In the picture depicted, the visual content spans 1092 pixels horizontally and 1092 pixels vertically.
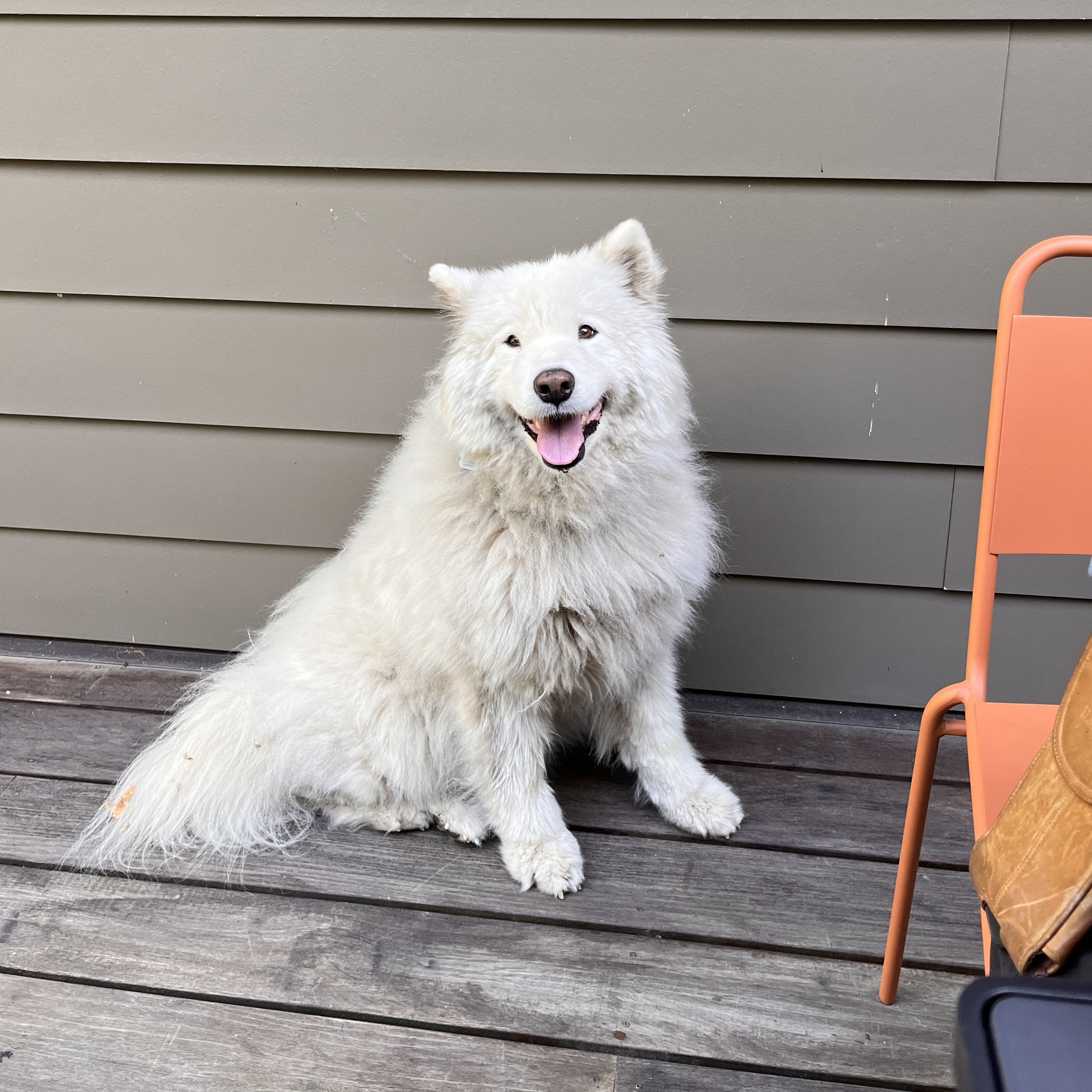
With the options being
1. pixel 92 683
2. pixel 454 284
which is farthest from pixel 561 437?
pixel 92 683

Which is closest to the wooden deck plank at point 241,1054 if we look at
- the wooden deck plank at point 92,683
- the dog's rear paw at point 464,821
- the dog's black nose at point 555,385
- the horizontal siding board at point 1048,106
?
the dog's rear paw at point 464,821

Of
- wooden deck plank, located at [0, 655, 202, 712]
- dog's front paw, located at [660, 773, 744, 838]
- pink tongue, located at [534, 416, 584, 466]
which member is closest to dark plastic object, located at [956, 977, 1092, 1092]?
pink tongue, located at [534, 416, 584, 466]

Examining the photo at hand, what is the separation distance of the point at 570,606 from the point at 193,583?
4.54 ft

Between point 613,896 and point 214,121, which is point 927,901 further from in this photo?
point 214,121

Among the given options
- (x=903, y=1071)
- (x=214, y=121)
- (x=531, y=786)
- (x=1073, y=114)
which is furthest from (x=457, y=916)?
(x=1073, y=114)

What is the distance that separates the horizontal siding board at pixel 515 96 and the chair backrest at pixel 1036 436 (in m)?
0.85

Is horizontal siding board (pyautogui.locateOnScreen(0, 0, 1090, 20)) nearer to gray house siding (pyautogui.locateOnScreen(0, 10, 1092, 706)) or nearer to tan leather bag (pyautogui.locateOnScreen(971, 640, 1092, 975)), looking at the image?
gray house siding (pyautogui.locateOnScreen(0, 10, 1092, 706))

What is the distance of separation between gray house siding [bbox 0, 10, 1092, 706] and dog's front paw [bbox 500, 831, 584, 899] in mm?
786

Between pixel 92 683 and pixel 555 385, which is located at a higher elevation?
pixel 555 385

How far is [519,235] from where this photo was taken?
209cm

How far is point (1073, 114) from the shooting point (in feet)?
6.03

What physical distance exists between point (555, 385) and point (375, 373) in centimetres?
90

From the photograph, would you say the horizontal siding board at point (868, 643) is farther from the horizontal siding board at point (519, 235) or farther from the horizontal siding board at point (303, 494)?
the horizontal siding board at point (519, 235)

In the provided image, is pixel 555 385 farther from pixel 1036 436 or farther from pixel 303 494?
pixel 303 494
